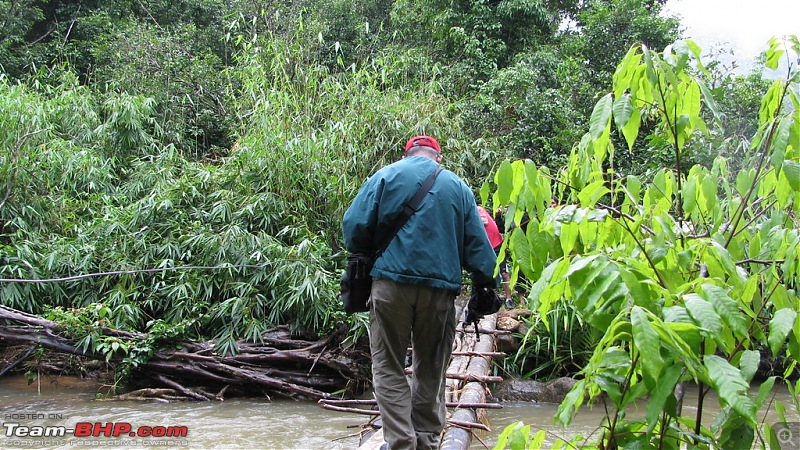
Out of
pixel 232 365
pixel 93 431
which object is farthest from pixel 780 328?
pixel 232 365

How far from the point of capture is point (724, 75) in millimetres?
10867

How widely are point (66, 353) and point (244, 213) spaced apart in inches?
91.1

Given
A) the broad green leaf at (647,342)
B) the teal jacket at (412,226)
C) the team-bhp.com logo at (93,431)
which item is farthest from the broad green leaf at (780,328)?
the team-bhp.com logo at (93,431)

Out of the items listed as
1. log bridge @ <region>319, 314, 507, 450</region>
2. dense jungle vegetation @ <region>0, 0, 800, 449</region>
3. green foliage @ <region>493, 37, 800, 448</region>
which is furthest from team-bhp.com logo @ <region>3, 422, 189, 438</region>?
green foliage @ <region>493, 37, 800, 448</region>

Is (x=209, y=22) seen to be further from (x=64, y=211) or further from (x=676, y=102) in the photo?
(x=676, y=102)

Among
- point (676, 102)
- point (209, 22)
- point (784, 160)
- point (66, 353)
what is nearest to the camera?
point (784, 160)

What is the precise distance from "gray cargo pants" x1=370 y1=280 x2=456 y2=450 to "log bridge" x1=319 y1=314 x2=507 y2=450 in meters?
0.27

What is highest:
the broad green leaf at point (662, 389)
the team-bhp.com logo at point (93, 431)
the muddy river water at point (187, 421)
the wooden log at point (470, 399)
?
the broad green leaf at point (662, 389)

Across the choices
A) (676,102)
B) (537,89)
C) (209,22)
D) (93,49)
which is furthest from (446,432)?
(209,22)

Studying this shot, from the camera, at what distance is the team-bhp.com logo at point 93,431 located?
4.96 m

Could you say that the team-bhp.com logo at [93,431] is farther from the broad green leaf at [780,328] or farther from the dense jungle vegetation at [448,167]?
the broad green leaf at [780,328]

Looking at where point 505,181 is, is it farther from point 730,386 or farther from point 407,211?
point 407,211

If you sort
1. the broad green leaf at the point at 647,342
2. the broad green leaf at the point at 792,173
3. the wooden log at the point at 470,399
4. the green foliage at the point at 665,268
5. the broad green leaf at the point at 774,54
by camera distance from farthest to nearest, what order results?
the wooden log at the point at 470,399
the broad green leaf at the point at 774,54
the broad green leaf at the point at 792,173
the green foliage at the point at 665,268
the broad green leaf at the point at 647,342

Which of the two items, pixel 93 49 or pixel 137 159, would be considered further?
pixel 93 49
